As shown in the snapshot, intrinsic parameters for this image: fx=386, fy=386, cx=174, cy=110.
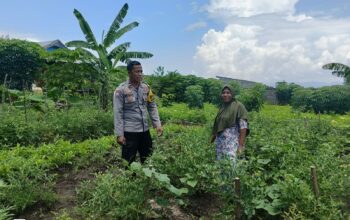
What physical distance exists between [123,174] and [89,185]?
85 cm

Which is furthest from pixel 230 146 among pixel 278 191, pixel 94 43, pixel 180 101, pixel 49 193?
pixel 180 101

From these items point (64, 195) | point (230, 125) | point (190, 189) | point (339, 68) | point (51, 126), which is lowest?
point (64, 195)

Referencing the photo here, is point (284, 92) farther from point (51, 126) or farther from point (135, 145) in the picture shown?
point (135, 145)

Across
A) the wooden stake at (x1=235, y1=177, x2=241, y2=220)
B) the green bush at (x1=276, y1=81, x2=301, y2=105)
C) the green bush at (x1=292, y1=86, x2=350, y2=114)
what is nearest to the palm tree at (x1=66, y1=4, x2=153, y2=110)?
the wooden stake at (x1=235, y1=177, x2=241, y2=220)

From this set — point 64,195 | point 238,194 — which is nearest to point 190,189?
point 238,194

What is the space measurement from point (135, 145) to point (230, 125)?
1.36 m

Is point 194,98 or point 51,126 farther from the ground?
point 194,98

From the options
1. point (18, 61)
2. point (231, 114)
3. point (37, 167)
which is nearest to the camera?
point (37, 167)

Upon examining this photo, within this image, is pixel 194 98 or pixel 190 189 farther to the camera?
pixel 194 98

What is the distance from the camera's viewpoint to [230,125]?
5438mm

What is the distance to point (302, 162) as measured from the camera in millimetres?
4648

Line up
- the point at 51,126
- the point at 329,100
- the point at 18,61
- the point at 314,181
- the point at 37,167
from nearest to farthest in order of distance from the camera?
1. the point at 314,181
2. the point at 37,167
3. the point at 51,126
4. the point at 18,61
5. the point at 329,100

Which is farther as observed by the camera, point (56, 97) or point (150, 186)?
point (56, 97)

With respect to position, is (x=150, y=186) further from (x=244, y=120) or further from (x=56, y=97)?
(x=56, y=97)
